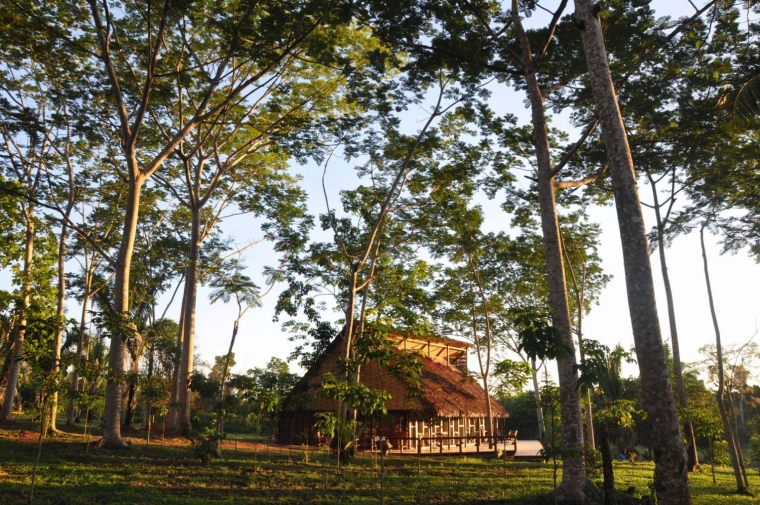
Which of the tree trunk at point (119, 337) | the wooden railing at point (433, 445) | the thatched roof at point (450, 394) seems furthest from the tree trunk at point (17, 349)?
the thatched roof at point (450, 394)

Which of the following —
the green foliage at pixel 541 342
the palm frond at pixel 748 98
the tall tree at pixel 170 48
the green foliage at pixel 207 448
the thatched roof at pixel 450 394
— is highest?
the tall tree at pixel 170 48

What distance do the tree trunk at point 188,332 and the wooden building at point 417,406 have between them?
14.7 feet

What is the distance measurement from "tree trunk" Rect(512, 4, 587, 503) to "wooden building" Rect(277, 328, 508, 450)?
12.2 meters

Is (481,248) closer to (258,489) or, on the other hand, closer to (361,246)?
(361,246)

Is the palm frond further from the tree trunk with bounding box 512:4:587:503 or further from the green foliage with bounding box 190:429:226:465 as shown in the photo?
the green foliage with bounding box 190:429:226:465

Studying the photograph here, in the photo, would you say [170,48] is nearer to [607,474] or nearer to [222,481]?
[222,481]

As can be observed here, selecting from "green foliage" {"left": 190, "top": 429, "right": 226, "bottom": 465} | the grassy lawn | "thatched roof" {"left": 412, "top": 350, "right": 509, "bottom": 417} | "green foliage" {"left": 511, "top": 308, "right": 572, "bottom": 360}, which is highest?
"green foliage" {"left": 511, "top": 308, "right": 572, "bottom": 360}

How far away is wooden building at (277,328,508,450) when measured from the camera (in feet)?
79.5

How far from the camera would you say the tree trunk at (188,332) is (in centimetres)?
1770

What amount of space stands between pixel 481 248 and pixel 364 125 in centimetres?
966

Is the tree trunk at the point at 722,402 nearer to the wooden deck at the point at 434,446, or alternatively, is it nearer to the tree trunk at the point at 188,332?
the wooden deck at the point at 434,446

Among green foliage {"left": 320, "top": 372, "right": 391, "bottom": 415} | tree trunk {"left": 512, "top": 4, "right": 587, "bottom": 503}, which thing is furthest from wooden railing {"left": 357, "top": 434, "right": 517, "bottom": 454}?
tree trunk {"left": 512, "top": 4, "right": 587, "bottom": 503}

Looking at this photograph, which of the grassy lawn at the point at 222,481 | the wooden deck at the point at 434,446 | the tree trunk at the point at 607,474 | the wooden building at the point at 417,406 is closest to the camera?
the tree trunk at the point at 607,474

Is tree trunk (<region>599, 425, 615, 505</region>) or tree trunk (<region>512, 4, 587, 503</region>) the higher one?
tree trunk (<region>512, 4, 587, 503</region>)
